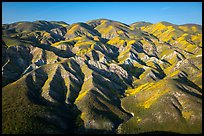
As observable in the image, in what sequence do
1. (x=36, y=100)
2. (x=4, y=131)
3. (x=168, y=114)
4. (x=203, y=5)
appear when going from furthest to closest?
(x=36, y=100)
(x=168, y=114)
(x=4, y=131)
(x=203, y=5)

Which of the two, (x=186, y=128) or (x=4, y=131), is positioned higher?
(x=186, y=128)

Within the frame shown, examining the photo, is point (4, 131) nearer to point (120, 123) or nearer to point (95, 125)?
point (95, 125)

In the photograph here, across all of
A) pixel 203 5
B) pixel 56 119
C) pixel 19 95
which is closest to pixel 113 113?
pixel 56 119

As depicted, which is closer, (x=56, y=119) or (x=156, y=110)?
(x=56, y=119)

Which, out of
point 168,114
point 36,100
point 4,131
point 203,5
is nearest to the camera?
point 203,5

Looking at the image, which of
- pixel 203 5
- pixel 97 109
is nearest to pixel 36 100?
pixel 97 109

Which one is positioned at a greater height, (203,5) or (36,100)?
(203,5)

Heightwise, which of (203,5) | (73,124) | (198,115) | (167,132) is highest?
(203,5)

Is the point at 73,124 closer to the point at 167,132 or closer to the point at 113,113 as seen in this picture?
→ the point at 113,113

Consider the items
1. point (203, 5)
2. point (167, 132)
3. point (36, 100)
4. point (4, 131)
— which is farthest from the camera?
point (36, 100)
